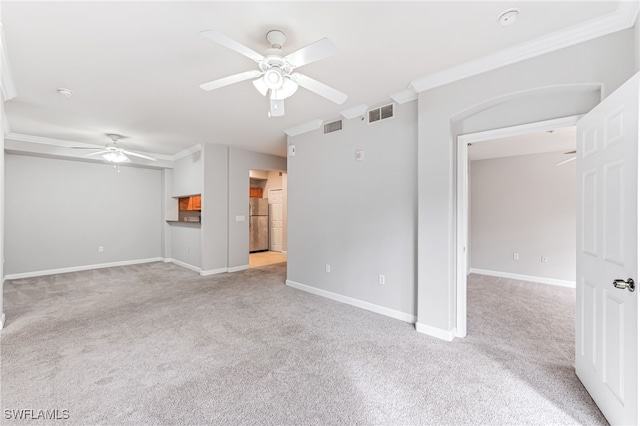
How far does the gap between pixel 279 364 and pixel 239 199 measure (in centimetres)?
425

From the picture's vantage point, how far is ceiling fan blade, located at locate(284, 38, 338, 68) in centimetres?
162

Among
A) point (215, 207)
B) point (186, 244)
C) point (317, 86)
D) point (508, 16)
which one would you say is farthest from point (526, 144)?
point (186, 244)

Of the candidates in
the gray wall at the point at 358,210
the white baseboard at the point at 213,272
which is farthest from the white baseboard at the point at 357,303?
the white baseboard at the point at 213,272

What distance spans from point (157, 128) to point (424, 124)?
4.09m

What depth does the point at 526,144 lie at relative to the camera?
187 inches

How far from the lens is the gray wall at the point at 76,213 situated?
207 inches

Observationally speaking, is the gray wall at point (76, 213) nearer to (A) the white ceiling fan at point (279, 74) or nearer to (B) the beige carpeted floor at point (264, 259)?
(B) the beige carpeted floor at point (264, 259)

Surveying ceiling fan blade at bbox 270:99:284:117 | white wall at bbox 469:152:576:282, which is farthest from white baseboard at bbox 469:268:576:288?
ceiling fan blade at bbox 270:99:284:117

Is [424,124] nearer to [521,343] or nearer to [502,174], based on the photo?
[521,343]

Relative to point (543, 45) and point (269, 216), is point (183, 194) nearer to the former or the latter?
point (269, 216)

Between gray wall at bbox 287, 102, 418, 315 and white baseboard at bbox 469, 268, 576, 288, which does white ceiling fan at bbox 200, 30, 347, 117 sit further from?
white baseboard at bbox 469, 268, 576, 288

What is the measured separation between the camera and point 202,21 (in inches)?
77.4

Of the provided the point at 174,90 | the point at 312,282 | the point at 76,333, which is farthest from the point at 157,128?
the point at 312,282

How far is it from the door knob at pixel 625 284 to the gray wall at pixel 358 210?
1734 mm
